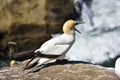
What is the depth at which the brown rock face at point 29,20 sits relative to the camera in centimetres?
2092

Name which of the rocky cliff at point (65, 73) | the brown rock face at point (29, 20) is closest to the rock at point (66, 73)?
→ the rocky cliff at point (65, 73)

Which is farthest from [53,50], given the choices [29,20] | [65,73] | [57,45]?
[29,20]

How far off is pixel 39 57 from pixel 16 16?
9.55 metres

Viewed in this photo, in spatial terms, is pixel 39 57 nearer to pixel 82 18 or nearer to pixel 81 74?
pixel 81 74

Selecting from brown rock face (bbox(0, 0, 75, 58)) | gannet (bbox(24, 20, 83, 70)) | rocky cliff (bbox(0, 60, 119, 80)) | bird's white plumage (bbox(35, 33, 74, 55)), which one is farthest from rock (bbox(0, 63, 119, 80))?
→ brown rock face (bbox(0, 0, 75, 58))

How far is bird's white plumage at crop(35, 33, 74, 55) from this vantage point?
11.9 meters

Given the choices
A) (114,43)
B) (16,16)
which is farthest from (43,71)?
(114,43)

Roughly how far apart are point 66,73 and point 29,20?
384 inches

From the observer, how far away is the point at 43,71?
12.0 metres

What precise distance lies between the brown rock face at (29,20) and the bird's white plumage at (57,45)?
8.68 metres

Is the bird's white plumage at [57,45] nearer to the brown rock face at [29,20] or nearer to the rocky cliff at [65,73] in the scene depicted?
the rocky cliff at [65,73]

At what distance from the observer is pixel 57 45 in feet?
39.4

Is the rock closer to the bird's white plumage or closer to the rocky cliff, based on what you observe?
the rocky cliff

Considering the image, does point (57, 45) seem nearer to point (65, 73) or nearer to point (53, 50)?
point (53, 50)
